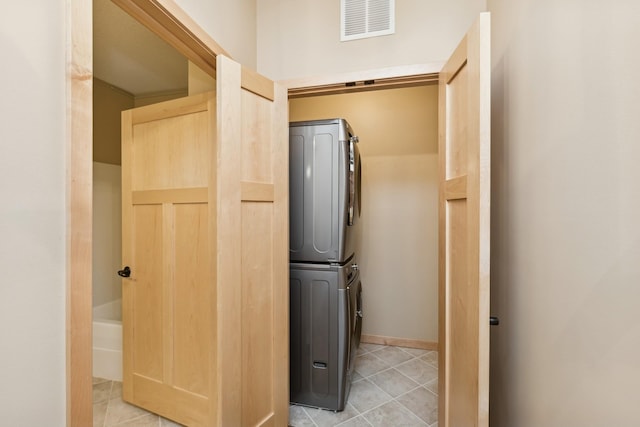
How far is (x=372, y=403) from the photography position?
216 cm

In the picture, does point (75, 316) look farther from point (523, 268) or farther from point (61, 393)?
point (523, 268)

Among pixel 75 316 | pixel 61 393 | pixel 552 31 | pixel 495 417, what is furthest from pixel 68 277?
pixel 495 417

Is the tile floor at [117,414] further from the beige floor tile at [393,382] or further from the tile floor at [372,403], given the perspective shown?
the beige floor tile at [393,382]

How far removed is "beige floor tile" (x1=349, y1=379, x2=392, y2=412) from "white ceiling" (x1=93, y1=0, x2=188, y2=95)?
3037mm

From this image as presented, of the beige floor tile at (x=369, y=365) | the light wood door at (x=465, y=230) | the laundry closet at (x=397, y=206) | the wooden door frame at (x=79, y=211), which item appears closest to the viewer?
the wooden door frame at (x=79, y=211)

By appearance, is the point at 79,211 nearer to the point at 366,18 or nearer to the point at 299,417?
the point at 366,18

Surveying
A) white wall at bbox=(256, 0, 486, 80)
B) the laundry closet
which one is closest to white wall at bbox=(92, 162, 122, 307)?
the laundry closet

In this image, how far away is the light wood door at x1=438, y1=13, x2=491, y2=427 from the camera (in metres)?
1.03

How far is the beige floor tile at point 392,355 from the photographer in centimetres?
279

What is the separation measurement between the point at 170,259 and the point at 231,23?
149 cm

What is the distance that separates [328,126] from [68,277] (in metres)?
1.64

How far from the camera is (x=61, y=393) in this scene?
2.57 ft

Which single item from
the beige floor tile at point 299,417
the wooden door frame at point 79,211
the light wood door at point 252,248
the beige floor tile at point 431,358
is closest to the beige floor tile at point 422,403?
the beige floor tile at point 431,358

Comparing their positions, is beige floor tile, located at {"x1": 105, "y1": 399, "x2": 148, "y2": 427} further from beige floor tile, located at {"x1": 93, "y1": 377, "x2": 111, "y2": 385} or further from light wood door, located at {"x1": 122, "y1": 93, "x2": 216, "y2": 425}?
A: beige floor tile, located at {"x1": 93, "y1": 377, "x2": 111, "y2": 385}
